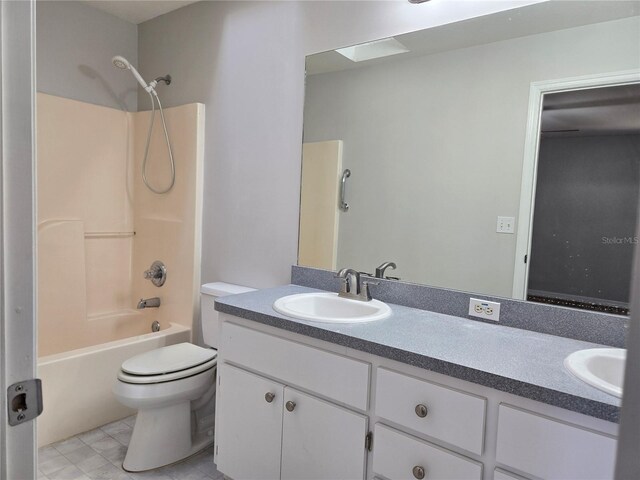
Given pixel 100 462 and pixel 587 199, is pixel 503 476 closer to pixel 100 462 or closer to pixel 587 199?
pixel 587 199

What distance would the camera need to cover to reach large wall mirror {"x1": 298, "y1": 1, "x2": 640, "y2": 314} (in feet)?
4.78

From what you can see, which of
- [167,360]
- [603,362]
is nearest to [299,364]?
[167,360]

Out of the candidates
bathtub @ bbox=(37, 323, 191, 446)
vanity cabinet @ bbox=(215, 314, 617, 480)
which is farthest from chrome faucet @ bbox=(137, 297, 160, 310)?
vanity cabinet @ bbox=(215, 314, 617, 480)

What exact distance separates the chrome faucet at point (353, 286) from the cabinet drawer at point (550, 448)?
2.71 ft

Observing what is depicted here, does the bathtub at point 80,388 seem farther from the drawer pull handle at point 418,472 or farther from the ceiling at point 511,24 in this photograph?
the ceiling at point 511,24

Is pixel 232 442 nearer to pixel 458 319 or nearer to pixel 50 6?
pixel 458 319

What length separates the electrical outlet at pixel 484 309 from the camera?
163 centimetres

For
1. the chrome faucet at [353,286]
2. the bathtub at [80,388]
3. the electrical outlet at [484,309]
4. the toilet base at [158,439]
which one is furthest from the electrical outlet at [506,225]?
the bathtub at [80,388]

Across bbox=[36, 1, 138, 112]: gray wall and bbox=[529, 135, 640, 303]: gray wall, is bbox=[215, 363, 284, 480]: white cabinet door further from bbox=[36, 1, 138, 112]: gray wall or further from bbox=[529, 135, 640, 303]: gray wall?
bbox=[36, 1, 138, 112]: gray wall

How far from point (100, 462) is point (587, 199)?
241cm

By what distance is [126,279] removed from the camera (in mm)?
3125

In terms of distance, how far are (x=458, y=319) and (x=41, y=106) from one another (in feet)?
8.83

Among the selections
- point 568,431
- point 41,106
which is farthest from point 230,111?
point 568,431

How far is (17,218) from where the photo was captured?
0.58m
